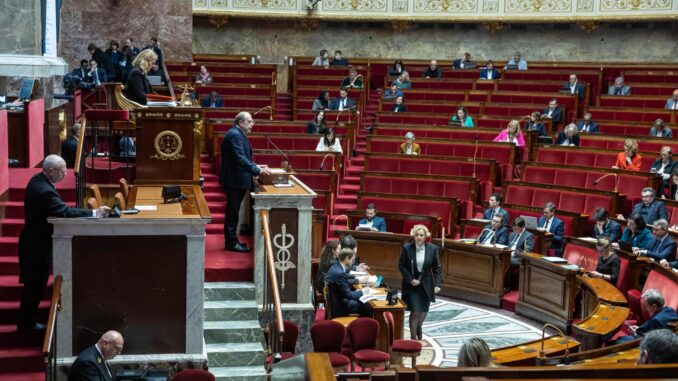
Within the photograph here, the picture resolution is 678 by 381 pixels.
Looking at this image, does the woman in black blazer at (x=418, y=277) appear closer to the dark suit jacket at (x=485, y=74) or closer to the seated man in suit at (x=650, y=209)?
the seated man in suit at (x=650, y=209)

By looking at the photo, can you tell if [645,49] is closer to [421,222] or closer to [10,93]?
[421,222]

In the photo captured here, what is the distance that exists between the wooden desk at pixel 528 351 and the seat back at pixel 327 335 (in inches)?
39.7

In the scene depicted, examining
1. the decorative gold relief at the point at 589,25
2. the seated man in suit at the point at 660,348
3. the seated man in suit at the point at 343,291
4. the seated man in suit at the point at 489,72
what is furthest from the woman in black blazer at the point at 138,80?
the decorative gold relief at the point at 589,25

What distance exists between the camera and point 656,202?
918 centimetres

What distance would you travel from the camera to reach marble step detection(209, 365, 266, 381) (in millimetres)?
5980

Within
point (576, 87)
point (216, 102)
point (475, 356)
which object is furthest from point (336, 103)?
point (475, 356)

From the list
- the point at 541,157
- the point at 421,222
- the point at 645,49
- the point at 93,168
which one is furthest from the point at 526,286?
the point at 645,49

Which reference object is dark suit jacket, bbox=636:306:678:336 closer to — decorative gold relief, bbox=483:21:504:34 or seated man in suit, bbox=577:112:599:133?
seated man in suit, bbox=577:112:599:133

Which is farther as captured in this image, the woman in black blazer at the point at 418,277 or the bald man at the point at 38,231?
the woman in black blazer at the point at 418,277

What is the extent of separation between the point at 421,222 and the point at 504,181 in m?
1.23

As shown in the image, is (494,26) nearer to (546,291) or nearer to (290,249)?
(546,291)

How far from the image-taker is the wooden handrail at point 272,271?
5.50m

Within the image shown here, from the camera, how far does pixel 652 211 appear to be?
9164 mm

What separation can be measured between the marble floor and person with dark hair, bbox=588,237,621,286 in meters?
0.77
